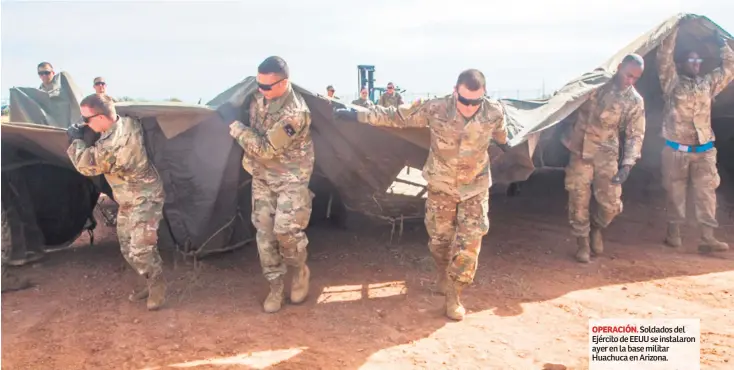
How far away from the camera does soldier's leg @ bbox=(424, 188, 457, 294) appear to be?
3.86 metres

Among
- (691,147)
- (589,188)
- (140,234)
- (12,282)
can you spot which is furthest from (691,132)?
(12,282)

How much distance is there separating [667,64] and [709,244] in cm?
188

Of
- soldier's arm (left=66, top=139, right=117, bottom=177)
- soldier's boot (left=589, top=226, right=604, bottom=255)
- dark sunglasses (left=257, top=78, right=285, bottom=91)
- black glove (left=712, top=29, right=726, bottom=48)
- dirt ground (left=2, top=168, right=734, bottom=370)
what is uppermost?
black glove (left=712, top=29, right=726, bottom=48)

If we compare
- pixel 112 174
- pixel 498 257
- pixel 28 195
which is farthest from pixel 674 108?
pixel 28 195

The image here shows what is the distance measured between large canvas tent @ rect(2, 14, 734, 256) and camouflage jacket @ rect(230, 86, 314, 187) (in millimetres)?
201

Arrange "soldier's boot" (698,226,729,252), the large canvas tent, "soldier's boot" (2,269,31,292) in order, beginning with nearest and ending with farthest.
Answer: the large canvas tent, "soldier's boot" (2,269,31,292), "soldier's boot" (698,226,729,252)

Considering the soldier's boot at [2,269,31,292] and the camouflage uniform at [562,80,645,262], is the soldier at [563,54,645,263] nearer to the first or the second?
the camouflage uniform at [562,80,645,262]

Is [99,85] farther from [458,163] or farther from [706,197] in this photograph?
[706,197]

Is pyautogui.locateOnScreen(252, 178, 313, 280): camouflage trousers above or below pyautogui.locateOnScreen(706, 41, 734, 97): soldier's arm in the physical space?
below

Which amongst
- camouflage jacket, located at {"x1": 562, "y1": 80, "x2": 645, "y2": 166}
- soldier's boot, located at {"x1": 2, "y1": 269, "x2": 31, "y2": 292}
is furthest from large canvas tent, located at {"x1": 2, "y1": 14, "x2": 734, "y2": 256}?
soldier's boot, located at {"x1": 2, "y1": 269, "x2": 31, "y2": 292}

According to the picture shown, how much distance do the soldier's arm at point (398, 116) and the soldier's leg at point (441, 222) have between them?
520 millimetres

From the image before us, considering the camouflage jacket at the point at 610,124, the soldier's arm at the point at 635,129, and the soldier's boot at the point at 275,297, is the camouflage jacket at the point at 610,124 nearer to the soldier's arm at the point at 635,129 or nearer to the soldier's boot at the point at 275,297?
the soldier's arm at the point at 635,129

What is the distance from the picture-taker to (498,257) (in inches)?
205

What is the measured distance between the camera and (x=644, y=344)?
3352 millimetres
